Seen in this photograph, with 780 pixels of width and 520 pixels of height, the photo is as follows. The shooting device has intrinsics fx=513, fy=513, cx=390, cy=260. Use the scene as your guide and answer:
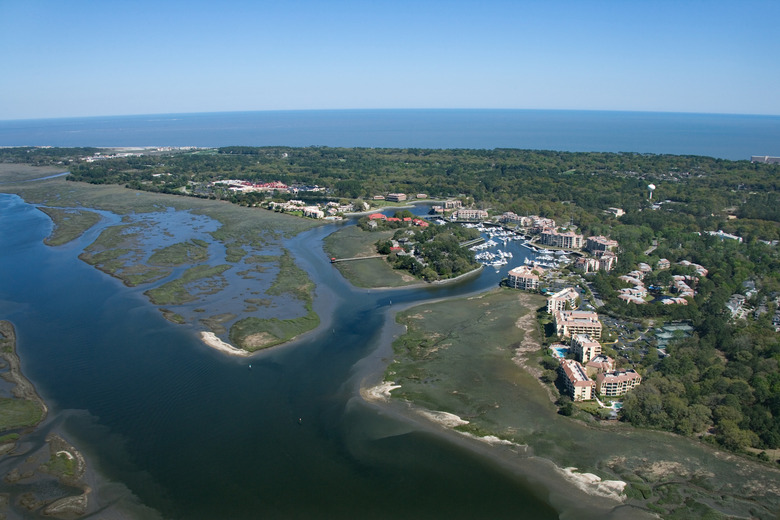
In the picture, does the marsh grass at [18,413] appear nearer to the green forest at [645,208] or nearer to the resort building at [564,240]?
the green forest at [645,208]

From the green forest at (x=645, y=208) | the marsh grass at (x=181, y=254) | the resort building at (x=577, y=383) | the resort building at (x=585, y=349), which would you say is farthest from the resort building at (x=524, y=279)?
the marsh grass at (x=181, y=254)

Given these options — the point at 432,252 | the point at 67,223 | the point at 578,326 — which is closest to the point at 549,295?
the point at 578,326

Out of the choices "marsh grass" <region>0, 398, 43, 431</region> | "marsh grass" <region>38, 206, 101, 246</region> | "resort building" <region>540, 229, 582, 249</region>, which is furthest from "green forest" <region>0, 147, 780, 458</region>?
"marsh grass" <region>0, 398, 43, 431</region>

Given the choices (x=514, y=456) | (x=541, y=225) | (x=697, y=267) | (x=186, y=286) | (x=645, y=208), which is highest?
(x=645, y=208)

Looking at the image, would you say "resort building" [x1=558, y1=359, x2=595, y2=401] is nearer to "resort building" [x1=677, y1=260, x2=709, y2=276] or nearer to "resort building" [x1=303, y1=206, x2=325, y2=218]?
"resort building" [x1=677, y1=260, x2=709, y2=276]

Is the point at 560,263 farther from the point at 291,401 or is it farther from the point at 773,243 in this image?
the point at 291,401

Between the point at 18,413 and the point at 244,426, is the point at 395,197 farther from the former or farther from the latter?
the point at 18,413
